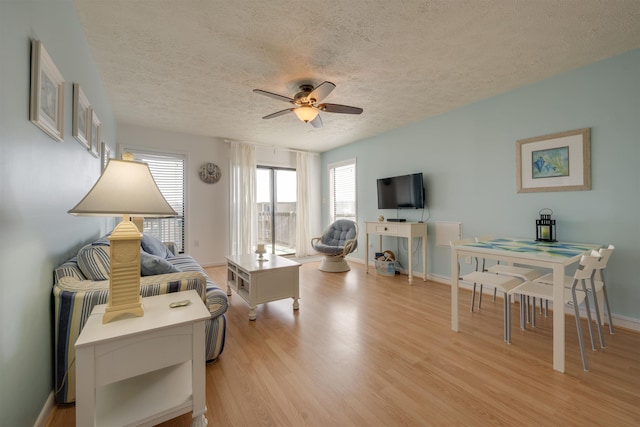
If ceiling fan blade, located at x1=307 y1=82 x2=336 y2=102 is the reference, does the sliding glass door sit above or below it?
below

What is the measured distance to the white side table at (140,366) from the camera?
1050 millimetres

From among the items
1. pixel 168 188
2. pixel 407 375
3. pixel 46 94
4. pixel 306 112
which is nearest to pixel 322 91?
pixel 306 112

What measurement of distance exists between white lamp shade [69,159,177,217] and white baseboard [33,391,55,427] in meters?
1.05

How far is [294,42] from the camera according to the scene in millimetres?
2150

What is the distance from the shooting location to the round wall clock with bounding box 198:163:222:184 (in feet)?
16.3

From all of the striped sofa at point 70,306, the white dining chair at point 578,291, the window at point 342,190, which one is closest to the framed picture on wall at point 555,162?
the white dining chair at point 578,291

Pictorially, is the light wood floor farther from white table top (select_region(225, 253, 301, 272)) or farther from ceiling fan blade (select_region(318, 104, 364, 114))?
ceiling fan blade (select_region(318, 104, 364, 114))

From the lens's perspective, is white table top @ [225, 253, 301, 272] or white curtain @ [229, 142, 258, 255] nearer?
white table top @ [225, 253, 301, 272]

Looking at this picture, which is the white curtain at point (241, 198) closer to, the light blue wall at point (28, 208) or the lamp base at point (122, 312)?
the light blue wall at point (28, 208)

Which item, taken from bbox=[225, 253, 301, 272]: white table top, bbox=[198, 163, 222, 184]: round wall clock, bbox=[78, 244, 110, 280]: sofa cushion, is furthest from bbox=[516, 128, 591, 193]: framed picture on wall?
bbox=[198, 163, 222, 184]: round wall clock

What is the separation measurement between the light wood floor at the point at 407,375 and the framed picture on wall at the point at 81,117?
1711 mm

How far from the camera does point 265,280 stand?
2746 mm

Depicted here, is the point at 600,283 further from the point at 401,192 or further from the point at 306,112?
the point at 306,112

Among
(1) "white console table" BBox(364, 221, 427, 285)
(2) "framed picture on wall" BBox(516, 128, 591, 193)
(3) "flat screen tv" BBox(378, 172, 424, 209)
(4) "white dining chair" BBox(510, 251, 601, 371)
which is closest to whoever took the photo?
(4) "white dining chair" BBox(510, 251, 601, 371)
